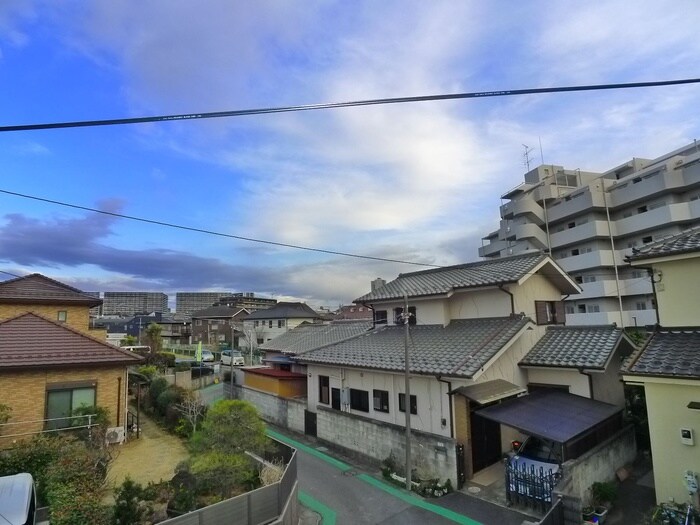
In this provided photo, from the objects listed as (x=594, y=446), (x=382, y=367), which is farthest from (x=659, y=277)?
Result: (x=382, y=367)

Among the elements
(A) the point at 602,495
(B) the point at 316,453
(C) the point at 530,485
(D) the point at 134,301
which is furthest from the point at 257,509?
(D) the point at 134,301

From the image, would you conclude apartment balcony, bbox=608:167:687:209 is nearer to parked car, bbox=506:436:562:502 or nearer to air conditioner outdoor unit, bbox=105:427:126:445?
parked car, bbox=506:436:562:502

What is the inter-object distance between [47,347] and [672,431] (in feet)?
66.5

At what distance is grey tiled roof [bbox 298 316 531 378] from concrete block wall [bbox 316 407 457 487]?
2.02 metres

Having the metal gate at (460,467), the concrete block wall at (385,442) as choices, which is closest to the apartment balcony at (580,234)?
the concrete block wall at (385,442)

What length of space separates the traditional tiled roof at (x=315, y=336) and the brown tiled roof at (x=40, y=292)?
37.6ft

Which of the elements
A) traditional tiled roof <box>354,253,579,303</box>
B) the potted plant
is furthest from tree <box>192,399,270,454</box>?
the potted plant

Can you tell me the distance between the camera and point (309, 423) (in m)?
18.0

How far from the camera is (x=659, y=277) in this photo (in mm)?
10891

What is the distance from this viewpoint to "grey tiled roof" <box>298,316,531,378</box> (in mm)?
12867

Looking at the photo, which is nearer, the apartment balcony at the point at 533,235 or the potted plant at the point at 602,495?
the potted plant at the point at 602,495

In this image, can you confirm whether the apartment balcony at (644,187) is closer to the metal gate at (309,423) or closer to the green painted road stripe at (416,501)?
the metal gate at (309,423)

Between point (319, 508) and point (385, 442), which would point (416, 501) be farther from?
point (319, 508)

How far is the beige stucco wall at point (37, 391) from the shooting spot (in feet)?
45.7
